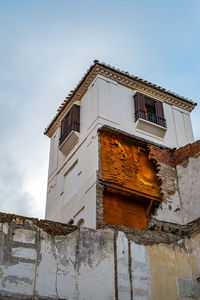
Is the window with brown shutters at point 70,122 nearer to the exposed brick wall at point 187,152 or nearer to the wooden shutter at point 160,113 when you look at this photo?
the wooden shutter at point 160,113

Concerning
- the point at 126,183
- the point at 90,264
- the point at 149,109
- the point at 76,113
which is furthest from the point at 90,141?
the point at 90,264

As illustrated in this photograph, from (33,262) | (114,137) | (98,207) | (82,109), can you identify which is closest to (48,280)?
(33,262)

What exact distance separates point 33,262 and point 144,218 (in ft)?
18.5

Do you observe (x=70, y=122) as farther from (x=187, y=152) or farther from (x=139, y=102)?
(x=187, y=152)

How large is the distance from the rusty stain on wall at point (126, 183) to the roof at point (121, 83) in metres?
3.50

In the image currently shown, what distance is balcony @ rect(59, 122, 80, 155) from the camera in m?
20.2

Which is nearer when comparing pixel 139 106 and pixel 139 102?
pixel 139 106

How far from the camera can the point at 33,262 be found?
13.5m

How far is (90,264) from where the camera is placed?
14.3 metres

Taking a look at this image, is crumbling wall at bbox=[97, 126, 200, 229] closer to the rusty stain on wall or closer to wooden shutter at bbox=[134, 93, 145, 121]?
the rusty stain on wall

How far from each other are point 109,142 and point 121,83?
151 inches

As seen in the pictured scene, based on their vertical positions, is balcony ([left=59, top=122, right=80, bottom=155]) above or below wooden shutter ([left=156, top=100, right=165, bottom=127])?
below

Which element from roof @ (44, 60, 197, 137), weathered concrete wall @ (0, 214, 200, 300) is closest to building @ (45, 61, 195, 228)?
roof @ (44, 60, 197, 137)

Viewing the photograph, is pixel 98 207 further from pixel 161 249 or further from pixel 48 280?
pixel 48 280
